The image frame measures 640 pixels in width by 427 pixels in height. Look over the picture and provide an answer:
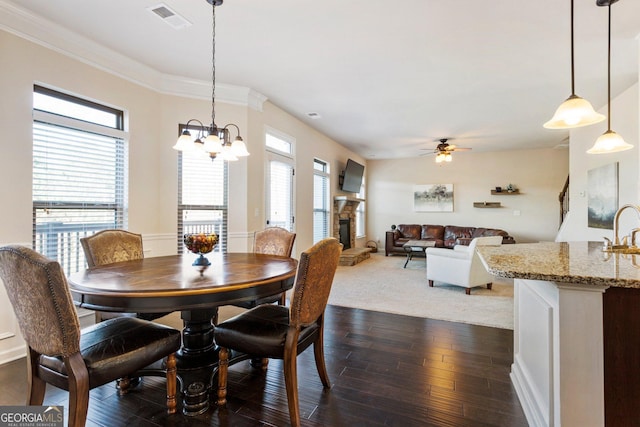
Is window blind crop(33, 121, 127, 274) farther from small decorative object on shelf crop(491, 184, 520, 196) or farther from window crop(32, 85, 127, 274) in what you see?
small decorative object on shelf crop(491, 184, 520, 196)

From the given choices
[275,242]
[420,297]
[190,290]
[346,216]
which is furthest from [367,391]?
[346,216]

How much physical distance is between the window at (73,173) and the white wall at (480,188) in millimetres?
7011

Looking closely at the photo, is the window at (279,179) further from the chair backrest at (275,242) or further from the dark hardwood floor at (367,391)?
the dark hardwood floor at (367,391)

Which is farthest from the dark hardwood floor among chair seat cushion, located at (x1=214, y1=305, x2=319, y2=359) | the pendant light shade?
the pendant light shade

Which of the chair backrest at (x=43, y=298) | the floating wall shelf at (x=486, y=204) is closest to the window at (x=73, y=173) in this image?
the chair backrest at (x=43, y=298)

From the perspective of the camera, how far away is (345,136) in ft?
21.3

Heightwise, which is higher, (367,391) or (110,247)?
(110,247)

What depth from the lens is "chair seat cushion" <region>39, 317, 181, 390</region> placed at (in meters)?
1.38

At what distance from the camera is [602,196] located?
4129mm

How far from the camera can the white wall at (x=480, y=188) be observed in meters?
7.37

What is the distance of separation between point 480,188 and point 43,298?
8655mm

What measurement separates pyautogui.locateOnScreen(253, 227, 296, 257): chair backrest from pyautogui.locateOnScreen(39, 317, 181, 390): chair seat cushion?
1.40 meters

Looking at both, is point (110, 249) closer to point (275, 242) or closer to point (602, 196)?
point (275, 242)

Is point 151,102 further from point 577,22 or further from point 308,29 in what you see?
point 577,22
